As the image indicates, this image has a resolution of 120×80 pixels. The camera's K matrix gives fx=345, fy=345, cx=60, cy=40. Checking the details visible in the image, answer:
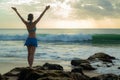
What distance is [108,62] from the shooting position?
17.5m

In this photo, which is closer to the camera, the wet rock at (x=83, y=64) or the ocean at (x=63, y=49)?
the wet rock at (x=83, y=64)

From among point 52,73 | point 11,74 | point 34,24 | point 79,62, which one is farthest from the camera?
point 79,62

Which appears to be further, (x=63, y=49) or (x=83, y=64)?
(x=63, y=49)

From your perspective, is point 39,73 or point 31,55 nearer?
point 39,73

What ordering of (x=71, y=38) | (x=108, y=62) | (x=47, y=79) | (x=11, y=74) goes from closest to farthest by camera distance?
(x=47, y=79) → (x=11, y=74) → (x=108, y=62) → (x=71, y=38)

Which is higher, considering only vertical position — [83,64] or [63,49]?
[83,64]

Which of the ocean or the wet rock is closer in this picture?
the wet rock

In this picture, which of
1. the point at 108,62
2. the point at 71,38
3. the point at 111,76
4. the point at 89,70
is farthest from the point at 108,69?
the point at 71,38

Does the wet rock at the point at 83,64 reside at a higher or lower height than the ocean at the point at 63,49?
higher

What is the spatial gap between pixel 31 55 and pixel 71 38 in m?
41.8

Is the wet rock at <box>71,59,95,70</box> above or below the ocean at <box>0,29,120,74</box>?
above

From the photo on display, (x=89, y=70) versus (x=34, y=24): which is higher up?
(x=34, y=24)

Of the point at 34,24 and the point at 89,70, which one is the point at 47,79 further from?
the point at 89,70

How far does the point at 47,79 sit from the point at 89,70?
19.5 ft
